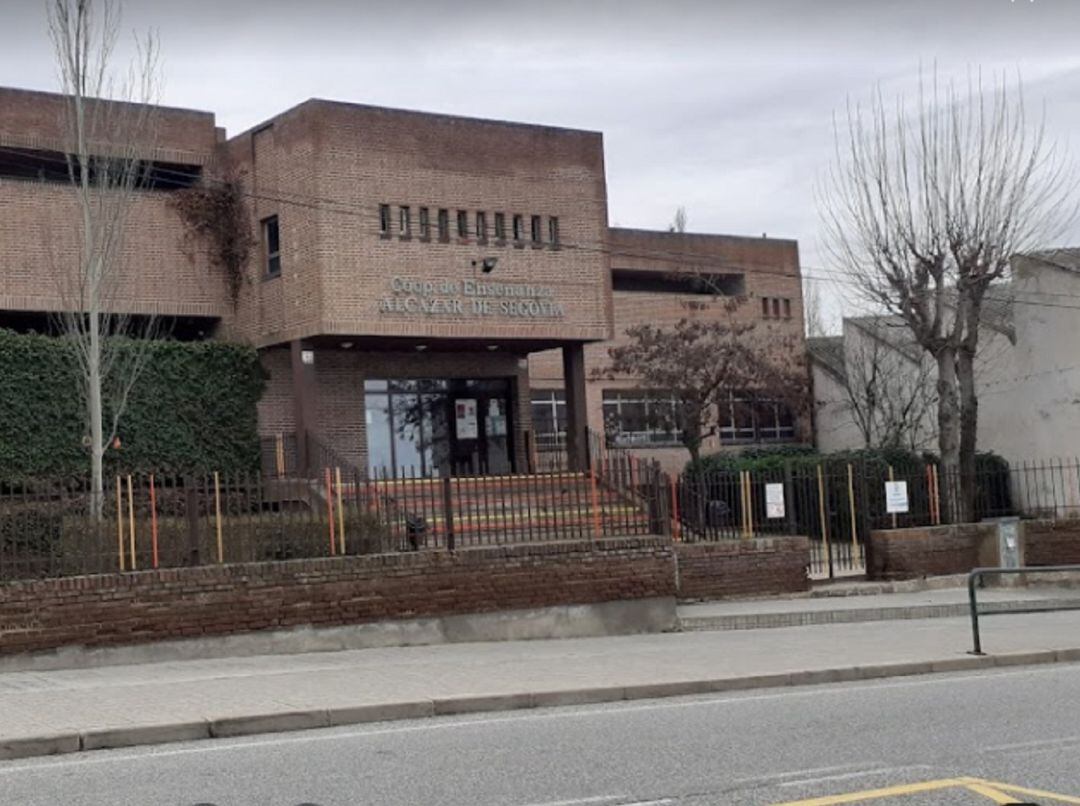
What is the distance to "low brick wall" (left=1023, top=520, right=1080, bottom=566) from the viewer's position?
24109mm

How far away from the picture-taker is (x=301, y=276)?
26.0 m

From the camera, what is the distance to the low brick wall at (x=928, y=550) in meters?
22.4

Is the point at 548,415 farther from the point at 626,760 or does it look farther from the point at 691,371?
the point at 626,760

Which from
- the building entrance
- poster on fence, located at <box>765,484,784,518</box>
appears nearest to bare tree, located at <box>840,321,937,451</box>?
the building entrance

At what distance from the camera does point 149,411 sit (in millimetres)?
25141

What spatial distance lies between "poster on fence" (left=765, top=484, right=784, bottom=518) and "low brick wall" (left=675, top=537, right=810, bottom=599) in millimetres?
717

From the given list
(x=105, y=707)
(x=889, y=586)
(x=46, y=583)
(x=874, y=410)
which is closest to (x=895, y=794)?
(x=105, y=707)

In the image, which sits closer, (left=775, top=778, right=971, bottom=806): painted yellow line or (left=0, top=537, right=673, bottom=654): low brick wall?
(left=775, top=778, right=971, bottom=806): painted yellow line

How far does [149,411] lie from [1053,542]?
1678cm

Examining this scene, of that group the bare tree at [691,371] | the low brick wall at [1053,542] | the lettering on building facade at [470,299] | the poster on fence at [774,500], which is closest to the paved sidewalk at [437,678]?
the poster on fence at [774,500]

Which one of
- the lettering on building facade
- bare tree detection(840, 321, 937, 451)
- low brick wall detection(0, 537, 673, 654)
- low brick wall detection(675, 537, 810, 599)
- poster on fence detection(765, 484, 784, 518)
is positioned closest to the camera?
low brick wall detection(0, 537, 673, 654)

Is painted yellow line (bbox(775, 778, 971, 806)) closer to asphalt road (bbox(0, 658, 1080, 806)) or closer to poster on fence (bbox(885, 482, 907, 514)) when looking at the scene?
asphalt road (bbox(0, 658, 1080, 806))

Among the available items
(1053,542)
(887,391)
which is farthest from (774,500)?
(887,391)

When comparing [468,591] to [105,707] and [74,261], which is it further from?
[74,261]
